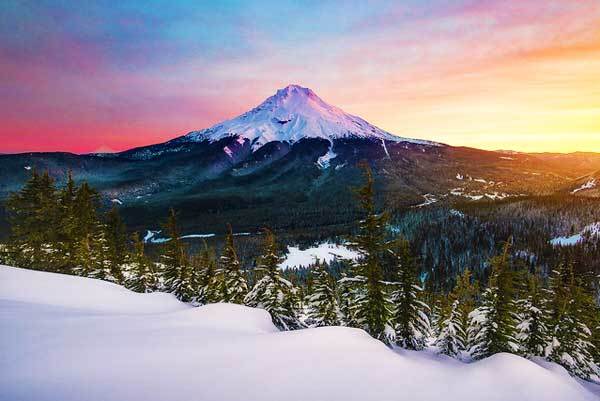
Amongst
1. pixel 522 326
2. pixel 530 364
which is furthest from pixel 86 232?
pixel 522 326

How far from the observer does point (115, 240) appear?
36.1 metres

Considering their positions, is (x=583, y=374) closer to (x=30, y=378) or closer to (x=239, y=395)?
(x=239, y=395)

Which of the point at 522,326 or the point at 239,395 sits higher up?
the point at 239,395

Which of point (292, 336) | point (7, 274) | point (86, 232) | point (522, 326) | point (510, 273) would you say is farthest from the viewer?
point (86, 232)

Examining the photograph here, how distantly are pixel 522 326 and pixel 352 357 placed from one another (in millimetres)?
18128

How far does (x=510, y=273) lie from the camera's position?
59.6 ft

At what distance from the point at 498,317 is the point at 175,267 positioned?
25.3 meters

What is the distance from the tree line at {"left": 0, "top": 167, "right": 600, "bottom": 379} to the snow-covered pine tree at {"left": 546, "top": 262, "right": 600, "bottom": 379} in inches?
2.6

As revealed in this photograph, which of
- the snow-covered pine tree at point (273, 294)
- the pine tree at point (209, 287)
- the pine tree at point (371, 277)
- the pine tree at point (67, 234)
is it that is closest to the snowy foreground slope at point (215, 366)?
the pine tree at point (371, 277)

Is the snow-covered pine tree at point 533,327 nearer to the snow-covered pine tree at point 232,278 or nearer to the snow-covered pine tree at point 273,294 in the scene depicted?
the snow-covered pine tree at point 273,294

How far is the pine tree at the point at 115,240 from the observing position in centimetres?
3365

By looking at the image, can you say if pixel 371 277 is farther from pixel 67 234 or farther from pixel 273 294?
pixel 67 234

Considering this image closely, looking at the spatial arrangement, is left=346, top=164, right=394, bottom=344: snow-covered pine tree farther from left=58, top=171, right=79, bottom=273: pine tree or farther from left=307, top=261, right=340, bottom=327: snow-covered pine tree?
left=58, top=171, right=79, bottom=273: pine tree

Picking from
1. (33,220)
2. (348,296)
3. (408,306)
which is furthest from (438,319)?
(33,220)
